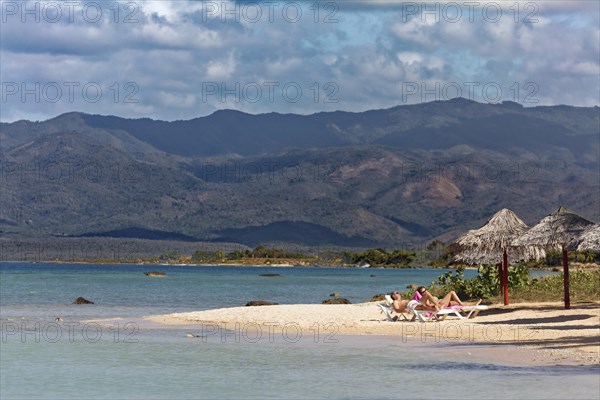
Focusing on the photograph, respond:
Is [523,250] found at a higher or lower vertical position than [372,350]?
higher

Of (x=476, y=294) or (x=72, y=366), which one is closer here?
(x=72, y=366)

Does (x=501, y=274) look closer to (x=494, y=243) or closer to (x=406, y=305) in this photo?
(x=494, y=243)

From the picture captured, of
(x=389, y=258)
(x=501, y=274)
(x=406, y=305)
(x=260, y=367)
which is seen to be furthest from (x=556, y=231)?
(x=389, y=258)

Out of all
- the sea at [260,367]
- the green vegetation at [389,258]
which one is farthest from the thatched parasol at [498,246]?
the green vegetation at [389,258]

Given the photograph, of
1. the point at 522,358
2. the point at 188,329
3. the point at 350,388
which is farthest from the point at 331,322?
the point at 350,388

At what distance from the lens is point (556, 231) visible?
3306 centimetres

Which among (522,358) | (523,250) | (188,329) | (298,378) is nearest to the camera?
(298,378)

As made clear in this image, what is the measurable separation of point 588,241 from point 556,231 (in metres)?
1.66

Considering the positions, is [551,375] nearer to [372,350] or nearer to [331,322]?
[372,350]

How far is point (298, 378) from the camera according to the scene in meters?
22.4

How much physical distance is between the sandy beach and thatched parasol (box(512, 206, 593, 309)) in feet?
5.70

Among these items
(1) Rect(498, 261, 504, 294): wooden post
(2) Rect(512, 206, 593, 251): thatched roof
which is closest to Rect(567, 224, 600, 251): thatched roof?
(2) Rect(512, 206, 593, 251): thatched roof

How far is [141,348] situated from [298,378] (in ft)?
22.5

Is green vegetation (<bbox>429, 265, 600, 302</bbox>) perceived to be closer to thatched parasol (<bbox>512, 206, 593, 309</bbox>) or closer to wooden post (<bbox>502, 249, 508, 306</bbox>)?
wooden post (<bbox>502, 249, 508, 306</bbox>)
